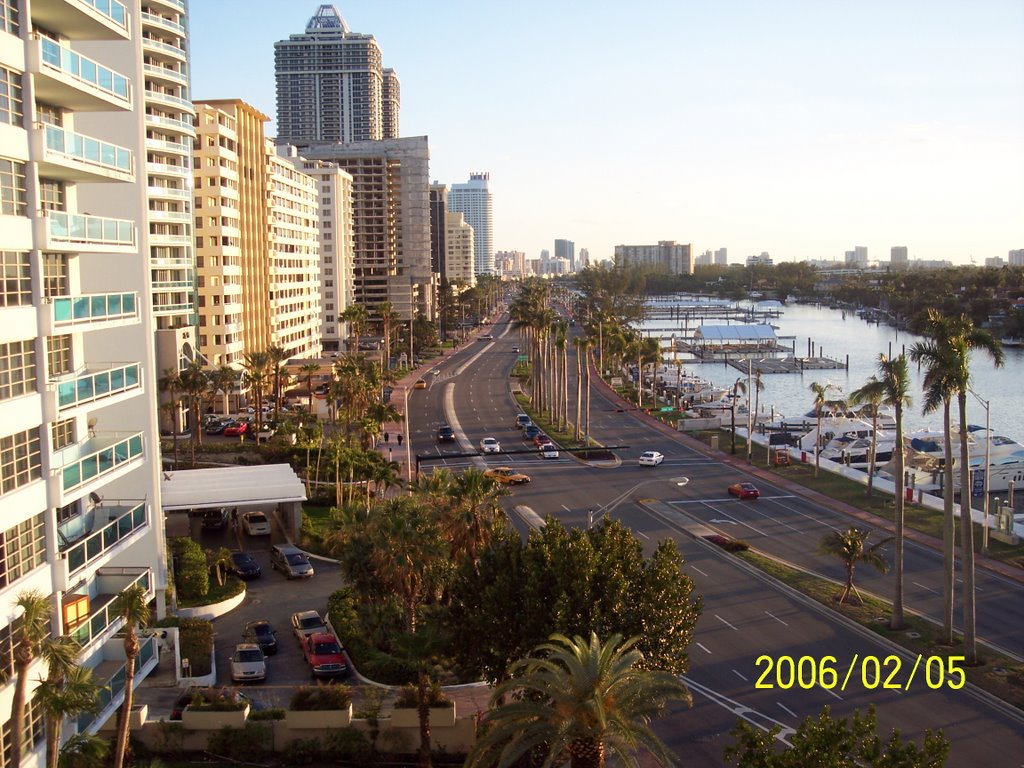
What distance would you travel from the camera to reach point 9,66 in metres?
19.1

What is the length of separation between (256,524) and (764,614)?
2490cm

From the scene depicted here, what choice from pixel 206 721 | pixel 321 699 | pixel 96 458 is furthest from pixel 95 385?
pixel 321 699

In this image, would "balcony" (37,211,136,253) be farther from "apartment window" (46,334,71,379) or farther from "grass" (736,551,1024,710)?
"grass" (736,551,1024,710)

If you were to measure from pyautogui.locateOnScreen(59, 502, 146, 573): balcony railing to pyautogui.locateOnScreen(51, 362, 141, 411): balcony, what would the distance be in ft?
10.2

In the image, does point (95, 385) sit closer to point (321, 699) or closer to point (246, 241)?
point (321, 699)

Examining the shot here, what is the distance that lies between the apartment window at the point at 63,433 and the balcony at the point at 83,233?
407 cm

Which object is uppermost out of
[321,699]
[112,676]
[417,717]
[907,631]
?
[112,676]

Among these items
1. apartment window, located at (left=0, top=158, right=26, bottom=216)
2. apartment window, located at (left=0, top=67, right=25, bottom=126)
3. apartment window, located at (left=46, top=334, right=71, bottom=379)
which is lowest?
apartment window, located at (left=46, top=334, right=71, bottom=379)

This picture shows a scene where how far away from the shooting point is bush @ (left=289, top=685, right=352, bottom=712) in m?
26.4

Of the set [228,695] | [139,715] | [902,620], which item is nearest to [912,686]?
[902,620]

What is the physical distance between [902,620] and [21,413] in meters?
29.4

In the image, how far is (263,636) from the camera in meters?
34.0

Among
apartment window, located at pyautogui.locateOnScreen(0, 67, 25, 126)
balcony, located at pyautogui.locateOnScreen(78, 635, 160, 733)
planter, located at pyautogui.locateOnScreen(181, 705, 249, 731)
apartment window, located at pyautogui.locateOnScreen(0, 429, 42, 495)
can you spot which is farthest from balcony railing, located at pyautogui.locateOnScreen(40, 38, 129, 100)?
planter, located at pyautogui.locateOnScreen(181, 705, 249, 731)

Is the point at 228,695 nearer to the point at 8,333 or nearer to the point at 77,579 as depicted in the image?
the point at 77,579
